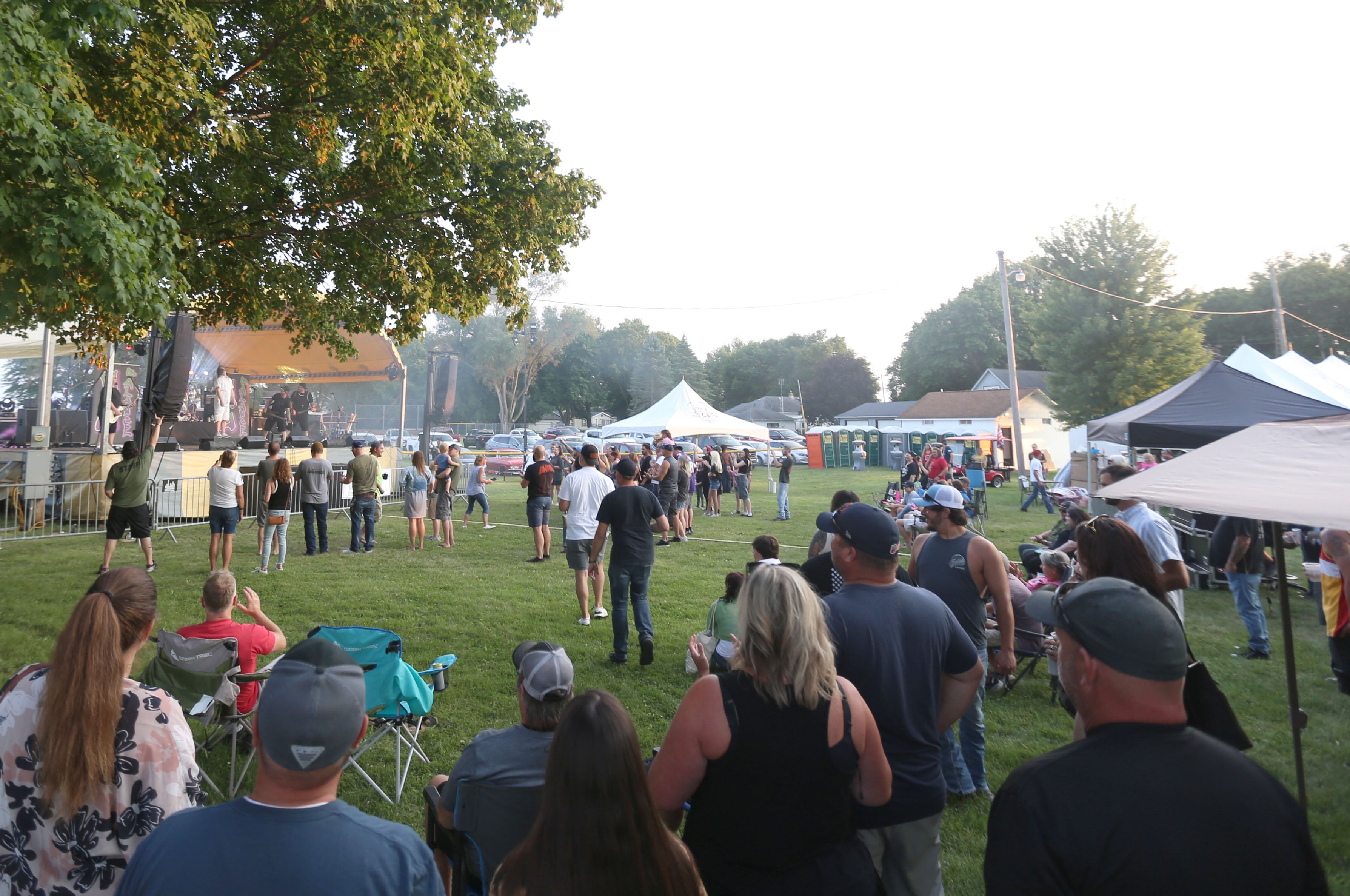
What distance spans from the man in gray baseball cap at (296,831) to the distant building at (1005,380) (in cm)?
5059

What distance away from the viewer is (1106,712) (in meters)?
1.49

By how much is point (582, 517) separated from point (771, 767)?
5.89 meters

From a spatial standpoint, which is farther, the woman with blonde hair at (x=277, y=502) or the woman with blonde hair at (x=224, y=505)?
the woman with blonde hair at (x=277, y=502)

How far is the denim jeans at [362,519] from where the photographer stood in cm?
1172

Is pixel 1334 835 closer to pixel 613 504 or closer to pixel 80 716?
pixel 613 504

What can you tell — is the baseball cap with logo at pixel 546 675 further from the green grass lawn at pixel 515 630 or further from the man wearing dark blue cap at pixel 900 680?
the green grass lawn at pixel 515 630

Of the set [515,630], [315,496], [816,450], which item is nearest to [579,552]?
[515,630]

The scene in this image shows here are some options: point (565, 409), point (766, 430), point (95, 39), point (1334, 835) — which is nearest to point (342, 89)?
point (95, 39)

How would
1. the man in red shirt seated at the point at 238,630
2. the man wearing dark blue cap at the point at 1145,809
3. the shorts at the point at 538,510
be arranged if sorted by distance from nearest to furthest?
the man wearing dark blue cap at the point at 1145,809 → the man in red shirt seated at the point at 238,630 → the shorts at the point at 538,510

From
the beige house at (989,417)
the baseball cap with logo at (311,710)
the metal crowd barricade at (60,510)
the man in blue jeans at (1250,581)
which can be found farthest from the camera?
the beige house at (989,417)

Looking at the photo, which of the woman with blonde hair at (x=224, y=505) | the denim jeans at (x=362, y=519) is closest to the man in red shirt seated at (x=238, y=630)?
the woman with blonde hair at (x=224, y=505)

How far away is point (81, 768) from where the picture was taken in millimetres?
1922

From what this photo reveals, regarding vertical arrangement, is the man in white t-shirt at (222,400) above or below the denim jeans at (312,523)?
above

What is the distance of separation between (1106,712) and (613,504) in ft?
Answer: 17.0
